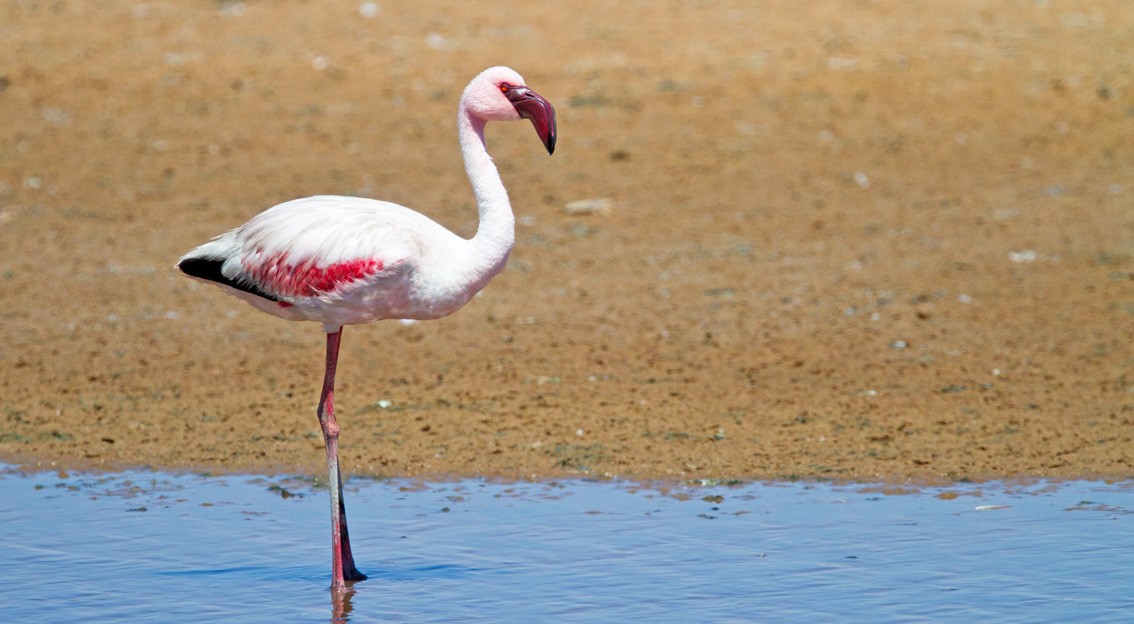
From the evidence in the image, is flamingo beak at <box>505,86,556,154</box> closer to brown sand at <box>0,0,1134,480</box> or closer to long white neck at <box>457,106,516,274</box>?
long white neck at <box>457,106,516,274</box>

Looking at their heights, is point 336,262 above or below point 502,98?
below

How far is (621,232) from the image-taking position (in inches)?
444

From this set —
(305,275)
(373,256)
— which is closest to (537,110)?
(373,256)

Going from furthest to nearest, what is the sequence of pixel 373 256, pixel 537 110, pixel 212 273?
pixel 212 273 < pixel 537 110 < pixel 373 256

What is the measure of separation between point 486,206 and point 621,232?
18.1ft

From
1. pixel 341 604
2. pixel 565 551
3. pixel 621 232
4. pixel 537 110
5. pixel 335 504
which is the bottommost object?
pixel 341 604

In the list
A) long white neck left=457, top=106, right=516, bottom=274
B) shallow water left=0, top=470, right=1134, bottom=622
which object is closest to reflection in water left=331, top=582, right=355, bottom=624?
shallow water left=0, top=470, right=1134, bottom=622

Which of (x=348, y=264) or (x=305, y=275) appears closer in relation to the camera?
(x=348, y=264)

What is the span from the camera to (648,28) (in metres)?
14.9

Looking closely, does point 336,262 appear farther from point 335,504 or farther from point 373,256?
point 335,504

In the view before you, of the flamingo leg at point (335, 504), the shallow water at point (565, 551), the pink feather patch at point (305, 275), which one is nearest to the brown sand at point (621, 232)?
the shallow water at point (565, 551)

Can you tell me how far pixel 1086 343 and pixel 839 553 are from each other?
11.4 ft

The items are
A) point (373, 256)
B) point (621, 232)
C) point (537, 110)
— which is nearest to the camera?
point (373, 256)

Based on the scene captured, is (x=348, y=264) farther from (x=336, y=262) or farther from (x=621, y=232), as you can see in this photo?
(x=621, y=232)
